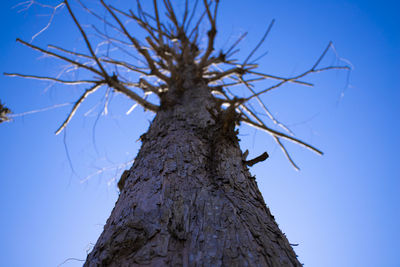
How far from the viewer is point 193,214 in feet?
2.36

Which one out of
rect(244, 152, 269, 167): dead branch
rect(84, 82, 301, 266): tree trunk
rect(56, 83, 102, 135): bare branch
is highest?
rect(56, 83, 102, 135): bare branch

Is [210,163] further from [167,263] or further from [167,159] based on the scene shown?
[167,263]

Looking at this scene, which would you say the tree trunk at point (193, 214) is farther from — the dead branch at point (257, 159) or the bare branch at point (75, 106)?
the bare branch at point (75, 106)

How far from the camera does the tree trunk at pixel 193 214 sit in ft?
1.97

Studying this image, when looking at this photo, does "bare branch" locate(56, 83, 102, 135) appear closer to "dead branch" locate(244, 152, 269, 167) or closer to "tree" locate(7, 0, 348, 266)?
"tree" locate(7, 0, 348, 266)

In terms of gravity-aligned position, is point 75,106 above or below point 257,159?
above

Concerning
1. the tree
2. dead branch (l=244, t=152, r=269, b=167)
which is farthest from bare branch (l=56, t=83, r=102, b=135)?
dead branch (l=244, t=152, r=269, b=167)

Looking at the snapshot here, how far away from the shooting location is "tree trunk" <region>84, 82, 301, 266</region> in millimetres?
601

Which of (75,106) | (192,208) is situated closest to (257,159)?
(192,208)

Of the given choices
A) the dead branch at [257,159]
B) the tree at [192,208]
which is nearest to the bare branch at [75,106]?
the tree at [192,208]

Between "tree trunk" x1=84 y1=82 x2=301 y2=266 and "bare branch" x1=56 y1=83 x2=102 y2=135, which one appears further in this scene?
"bare branch" x1=56 y1=83 x2=102 y2=135

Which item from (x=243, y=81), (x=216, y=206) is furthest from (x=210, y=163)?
(x=243, y=81)

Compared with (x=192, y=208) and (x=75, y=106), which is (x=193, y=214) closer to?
(x=192, y=208)

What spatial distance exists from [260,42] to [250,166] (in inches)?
53.2
